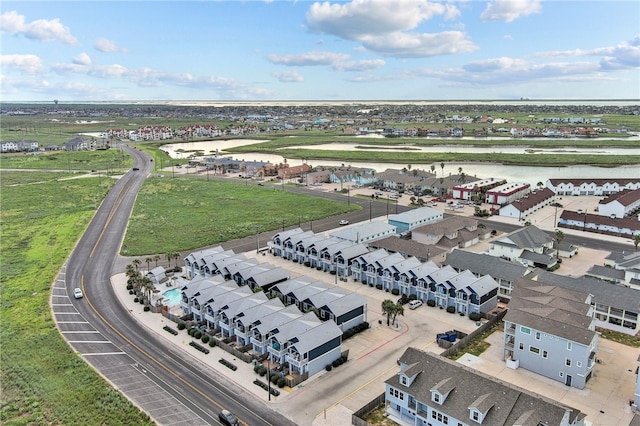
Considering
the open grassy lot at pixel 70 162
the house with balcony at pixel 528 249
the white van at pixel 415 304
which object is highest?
the open grassy lot at pixel 70 162

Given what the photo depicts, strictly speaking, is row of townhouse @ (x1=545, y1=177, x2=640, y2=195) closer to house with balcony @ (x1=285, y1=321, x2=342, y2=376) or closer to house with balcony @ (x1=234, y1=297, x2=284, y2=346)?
house with balcony @ (x1=285, y1=321, x2=342, y2=376)

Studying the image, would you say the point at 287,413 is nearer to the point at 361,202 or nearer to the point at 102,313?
the point at 102,313

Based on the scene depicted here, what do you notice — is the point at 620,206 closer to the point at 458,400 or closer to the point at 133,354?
the point at 458,400

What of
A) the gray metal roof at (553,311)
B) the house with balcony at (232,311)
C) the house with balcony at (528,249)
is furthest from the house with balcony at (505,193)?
the house with balcony at (232,311)

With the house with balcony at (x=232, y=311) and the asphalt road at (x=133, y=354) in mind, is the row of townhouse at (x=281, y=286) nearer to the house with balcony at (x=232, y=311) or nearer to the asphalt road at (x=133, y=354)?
the house with balcony at (x=232, y=311)

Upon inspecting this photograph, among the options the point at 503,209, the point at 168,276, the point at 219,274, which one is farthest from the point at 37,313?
the point at 503,209

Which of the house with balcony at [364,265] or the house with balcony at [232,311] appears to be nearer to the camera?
the house with balcony at [232,311]
